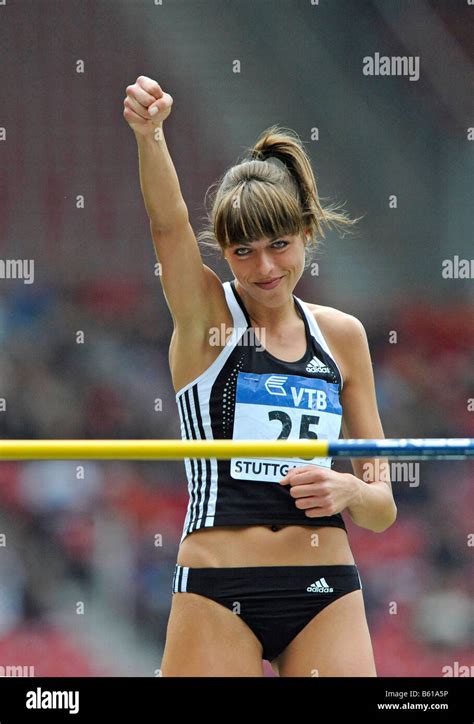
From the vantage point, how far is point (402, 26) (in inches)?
280

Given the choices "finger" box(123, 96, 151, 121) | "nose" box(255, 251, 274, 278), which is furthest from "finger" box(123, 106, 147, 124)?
"nose" box(255, 251, 274, 278)

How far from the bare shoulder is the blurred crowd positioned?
133 inches

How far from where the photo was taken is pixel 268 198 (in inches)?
95.1

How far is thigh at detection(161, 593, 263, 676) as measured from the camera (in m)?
2.27

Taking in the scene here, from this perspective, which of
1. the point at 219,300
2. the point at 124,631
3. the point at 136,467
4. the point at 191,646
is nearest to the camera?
the point at 191,646

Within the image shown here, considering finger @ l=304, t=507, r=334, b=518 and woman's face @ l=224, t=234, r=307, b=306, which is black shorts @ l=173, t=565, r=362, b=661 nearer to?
finger @ l=304, t=507, r=334, b=518

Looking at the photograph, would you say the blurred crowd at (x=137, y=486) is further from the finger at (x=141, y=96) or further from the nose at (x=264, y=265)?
the finger at (x=141, y=96)

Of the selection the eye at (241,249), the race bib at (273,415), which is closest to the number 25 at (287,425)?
the race bib at (273,415)

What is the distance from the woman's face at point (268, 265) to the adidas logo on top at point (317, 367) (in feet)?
0.54

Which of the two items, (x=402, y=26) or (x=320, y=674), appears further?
(x=402, y=26)

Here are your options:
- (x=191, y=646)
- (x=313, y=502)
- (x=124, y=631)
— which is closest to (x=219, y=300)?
(x=313, y=502)

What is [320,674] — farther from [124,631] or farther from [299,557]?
Result: [124,631]

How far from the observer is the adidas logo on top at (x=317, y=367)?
8.04 ft

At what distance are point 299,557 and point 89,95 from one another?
5319 mm
